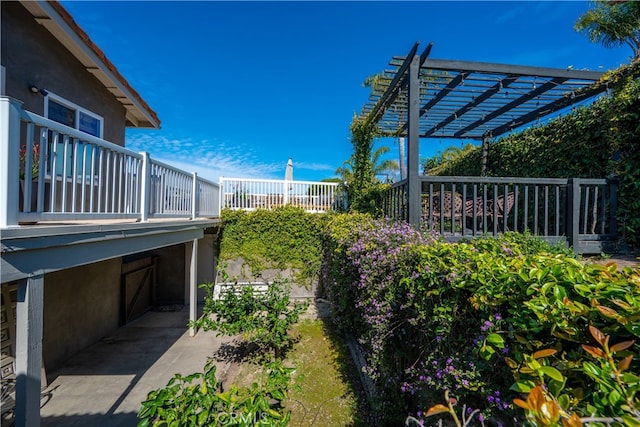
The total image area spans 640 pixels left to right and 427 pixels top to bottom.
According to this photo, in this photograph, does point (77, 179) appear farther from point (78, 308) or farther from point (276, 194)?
point (276, 194)

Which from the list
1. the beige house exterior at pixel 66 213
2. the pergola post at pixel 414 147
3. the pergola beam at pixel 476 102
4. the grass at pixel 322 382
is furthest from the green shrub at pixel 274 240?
the pergola post at pixel 414 147

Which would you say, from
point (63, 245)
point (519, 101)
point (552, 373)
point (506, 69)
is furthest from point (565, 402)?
point (519, 101)

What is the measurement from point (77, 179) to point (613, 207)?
743cm

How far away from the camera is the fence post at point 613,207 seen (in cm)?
394

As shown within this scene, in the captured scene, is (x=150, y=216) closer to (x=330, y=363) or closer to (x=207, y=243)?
(x=330, y=363)

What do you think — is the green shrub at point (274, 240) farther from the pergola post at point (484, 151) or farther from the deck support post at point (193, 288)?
the pergola post at point (484, 151)

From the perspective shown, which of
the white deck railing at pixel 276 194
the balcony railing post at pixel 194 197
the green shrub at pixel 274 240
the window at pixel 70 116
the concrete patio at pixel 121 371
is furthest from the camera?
the white deck railing at pixel 276 194

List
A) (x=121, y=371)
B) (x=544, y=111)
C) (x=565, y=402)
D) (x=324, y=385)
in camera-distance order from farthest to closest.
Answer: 1. (x=544, y=111)
2. (x=121, y=371)
3. (x=324, y=385)
4. (x=565, y=402)

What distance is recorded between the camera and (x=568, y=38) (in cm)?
793

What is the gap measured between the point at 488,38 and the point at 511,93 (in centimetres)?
286

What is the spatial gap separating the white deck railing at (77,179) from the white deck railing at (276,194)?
1601 millimetres

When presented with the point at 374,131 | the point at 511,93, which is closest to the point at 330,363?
the point at 374,131

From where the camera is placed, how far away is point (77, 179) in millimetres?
3527

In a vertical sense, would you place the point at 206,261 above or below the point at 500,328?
below
